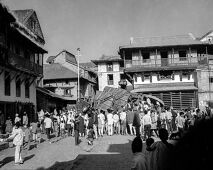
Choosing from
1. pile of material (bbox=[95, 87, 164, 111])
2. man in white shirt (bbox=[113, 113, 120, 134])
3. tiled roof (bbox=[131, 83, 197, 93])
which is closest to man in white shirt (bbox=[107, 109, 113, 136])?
man in white shirt (bbox=[113, 113, 120, 134])

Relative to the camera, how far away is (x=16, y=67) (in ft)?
74.3

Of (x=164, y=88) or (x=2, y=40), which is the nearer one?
(x=2, y=40)

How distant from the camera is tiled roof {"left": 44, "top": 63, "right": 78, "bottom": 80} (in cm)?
4740

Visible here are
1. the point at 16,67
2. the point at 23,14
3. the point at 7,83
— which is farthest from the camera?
the point at 23,14

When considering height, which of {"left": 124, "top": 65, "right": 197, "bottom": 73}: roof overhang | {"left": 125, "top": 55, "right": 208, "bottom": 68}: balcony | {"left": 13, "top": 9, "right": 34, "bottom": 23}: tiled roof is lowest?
{"left": 124, "top": 65, "right": 197, "bottom": 73}: roof overhang

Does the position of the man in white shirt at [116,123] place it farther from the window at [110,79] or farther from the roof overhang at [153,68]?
the window at [110,79]

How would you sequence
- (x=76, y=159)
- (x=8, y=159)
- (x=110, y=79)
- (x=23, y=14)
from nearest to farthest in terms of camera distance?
1. (x=76, y=159)
2. (x=8, y=159)
3. (x=23, y=14)
4. (x=110, y=79)

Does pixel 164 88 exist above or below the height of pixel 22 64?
below

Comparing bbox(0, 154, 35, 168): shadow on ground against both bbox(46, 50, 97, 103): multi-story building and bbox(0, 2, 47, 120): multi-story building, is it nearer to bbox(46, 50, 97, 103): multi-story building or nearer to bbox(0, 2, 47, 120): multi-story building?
bbox(0, 2, 47, 120): multi-story building

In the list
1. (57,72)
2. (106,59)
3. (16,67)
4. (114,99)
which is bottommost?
(114,99)

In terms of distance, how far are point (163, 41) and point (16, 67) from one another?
21837 millimetres

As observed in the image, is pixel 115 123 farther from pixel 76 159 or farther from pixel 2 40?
pixel 2 40

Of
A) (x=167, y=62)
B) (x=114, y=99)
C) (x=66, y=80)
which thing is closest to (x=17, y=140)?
(x=114, y=99)

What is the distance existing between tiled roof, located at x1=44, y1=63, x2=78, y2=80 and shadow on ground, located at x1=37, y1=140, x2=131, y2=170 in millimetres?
34993
